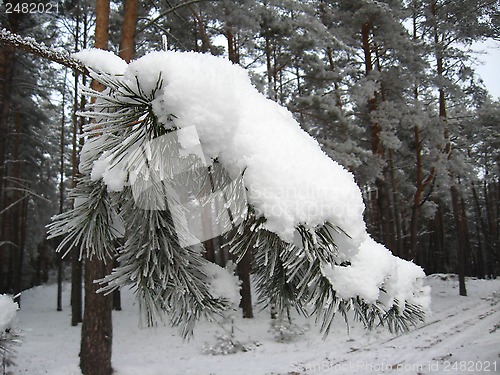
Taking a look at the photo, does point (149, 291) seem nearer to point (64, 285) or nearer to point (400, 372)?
point (400, 372)

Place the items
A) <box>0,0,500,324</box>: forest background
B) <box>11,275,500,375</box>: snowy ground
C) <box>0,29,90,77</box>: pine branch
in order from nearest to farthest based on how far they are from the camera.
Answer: <box>0,29,90,77</box>: pine branch < <box>11,275,500,375</box>: snowy ground < <box>0,0,500,324</box>: forest background

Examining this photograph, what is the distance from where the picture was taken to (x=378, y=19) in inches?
444

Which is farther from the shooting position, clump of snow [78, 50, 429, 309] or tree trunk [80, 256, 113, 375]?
tree trunk [80, 256, 113, 375]

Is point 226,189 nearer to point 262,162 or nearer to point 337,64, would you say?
point 262,162

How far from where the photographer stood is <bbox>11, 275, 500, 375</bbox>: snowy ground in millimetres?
6852

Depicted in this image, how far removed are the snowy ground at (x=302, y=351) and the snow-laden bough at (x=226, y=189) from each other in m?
3.91

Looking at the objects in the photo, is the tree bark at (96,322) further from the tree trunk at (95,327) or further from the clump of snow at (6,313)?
the clump of snow at (6,313)

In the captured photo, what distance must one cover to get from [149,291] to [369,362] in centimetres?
Answer: 777

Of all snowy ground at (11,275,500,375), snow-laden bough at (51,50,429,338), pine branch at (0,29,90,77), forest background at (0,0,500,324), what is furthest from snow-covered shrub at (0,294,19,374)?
forest background at (0,0,500,324)

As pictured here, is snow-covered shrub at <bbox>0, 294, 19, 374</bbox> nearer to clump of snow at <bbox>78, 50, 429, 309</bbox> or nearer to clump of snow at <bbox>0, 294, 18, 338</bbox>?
clump of snow at <bbox>0, 294, 18, 338</bbox>

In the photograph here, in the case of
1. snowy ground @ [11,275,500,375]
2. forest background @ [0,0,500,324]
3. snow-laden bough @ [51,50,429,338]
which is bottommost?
snowy ground @ [11,275,500,375]

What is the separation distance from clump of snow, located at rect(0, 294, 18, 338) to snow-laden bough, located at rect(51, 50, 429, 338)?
0.78 metres

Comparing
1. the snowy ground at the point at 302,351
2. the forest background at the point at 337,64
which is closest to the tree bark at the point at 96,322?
the snowy ground at the point at 302,351

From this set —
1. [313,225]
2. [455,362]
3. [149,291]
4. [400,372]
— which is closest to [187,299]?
[149,291]
